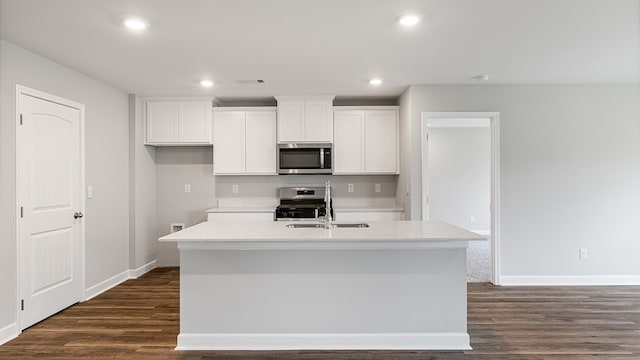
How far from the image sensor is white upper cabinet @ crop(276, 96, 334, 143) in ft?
15.6

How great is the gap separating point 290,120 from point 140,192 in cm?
220

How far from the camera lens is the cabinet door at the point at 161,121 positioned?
15.7 ft

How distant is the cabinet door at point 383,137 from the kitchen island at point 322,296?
2282 millimetres

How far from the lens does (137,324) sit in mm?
3084

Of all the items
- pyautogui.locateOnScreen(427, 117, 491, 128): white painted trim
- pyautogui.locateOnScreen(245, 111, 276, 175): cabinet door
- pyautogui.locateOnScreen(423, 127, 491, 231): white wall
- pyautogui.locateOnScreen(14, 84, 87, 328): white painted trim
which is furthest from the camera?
pyautogui.locateOnScreen(423, 127, 491, 231): white wall

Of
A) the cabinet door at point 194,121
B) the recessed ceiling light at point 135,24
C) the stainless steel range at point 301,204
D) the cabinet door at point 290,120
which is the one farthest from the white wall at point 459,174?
the recessed ceiling light at point 135,24

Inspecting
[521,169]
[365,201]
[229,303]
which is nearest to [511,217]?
[521,169]

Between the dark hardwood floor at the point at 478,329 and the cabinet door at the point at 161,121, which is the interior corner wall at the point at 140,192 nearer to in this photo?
the cabinet door at the point at 161,121

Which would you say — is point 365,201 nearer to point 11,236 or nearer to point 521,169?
point 521,169

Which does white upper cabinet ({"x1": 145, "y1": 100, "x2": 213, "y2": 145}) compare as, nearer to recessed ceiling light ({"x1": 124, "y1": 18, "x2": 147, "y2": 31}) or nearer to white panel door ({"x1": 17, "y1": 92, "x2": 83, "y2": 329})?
white panel door ({"x1": 17, "y1": 92, "x2": 83, "y2": 329})

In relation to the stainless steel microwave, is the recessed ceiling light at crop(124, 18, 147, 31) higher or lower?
higher

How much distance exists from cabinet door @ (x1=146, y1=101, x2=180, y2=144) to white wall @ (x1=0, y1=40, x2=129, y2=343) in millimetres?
312

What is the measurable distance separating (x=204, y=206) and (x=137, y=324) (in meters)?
2.27

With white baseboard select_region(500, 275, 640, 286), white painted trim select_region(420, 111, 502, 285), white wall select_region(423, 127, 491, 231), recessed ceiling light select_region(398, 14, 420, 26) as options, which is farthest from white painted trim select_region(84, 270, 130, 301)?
white wall select_region(423, 127, 491, 231)
